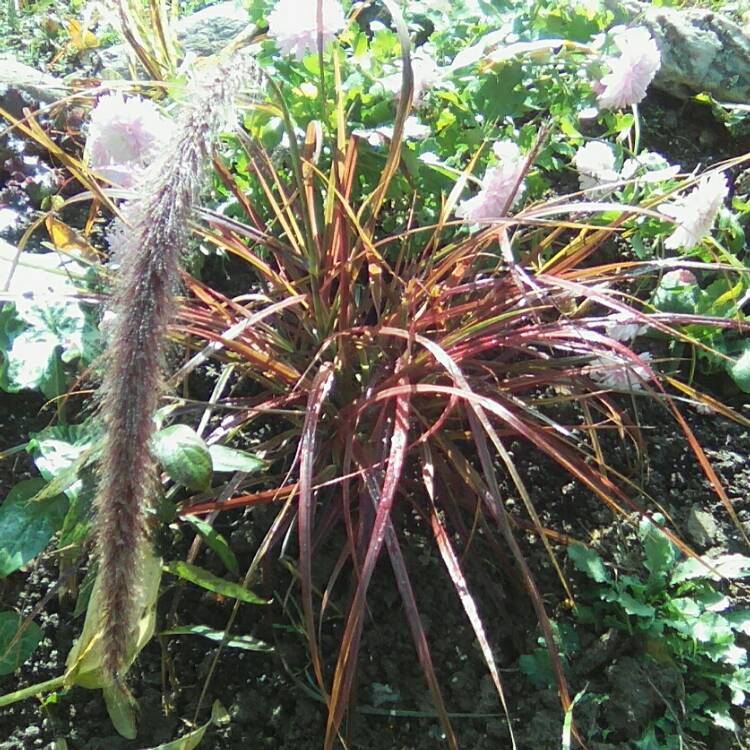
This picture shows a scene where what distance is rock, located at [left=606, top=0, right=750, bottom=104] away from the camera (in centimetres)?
227

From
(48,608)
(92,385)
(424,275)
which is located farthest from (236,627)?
(424,275)

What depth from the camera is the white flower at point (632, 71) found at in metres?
1.56

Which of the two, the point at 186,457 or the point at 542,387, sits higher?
the point at 186,457

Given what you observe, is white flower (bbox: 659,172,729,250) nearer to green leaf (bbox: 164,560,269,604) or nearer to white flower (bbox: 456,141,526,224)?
white flower (bbox: 456,141,526,224)

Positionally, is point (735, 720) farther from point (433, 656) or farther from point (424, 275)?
point (424, 275)

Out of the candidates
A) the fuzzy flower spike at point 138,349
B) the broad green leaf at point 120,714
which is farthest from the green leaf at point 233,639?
the fuzzy flower spike at point 138,349

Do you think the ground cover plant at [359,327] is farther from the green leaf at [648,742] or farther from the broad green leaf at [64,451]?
the green leaf at [648,742]

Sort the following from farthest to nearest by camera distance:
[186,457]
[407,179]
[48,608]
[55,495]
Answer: [407,179], [48,608], [55,495], [186,457]

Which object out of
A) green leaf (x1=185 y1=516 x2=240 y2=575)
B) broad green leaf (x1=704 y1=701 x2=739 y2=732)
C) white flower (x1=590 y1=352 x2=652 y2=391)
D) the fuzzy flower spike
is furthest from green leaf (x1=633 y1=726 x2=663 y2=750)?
the fuzzy flower spike

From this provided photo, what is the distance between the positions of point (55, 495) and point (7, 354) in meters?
0.33

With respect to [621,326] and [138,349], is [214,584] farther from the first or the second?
[621,326]

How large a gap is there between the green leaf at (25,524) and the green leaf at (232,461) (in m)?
0.22

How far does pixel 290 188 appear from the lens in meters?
1.67

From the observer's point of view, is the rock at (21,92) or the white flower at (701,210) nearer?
the white flower at (701,210)
